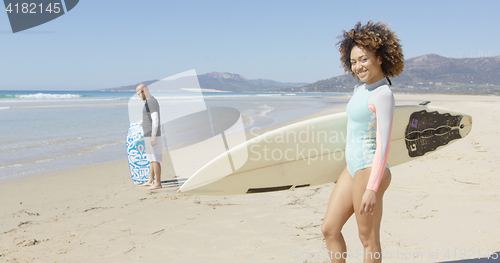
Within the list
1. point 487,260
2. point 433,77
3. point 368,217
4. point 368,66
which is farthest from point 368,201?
point 433,77

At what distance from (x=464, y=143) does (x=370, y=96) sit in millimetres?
5934

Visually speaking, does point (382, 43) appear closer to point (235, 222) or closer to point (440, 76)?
point (235, 222)

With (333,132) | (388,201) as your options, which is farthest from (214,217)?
(388,201)

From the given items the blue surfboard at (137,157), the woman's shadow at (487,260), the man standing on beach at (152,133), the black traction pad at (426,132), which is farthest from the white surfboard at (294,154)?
the blue surfboard at (137,157)

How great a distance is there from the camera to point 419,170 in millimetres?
4715

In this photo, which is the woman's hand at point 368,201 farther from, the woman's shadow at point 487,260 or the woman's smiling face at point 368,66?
the woman's shadow at point 487,260

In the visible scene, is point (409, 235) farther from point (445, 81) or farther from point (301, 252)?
point (445, 81)

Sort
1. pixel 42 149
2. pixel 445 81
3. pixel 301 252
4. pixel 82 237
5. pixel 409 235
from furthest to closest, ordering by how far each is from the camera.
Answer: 1. pixel 445 81
2. pixel 42 149
3. pixel 82 237
4. pixel 409 235
5. pixel 301 252

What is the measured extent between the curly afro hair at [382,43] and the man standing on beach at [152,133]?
138 inches

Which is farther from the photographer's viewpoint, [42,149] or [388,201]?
[42,149]

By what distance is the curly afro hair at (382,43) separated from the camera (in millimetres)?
1659

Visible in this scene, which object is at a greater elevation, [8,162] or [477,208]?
[8,162]

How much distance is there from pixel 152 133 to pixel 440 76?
11442cm

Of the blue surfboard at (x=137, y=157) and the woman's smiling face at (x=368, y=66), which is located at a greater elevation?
the woman's smiling face at (x=368, y=66)
